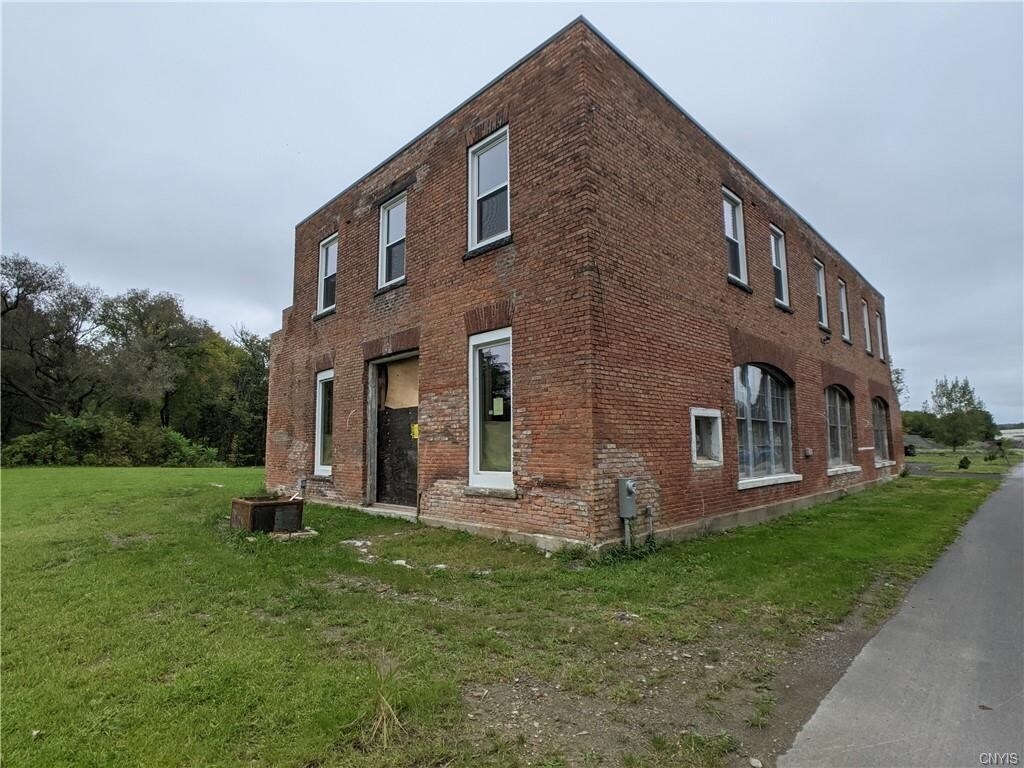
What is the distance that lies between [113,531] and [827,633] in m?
9.13

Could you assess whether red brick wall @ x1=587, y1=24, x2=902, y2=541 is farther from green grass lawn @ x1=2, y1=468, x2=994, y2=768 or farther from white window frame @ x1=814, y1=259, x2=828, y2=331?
white window frame @ x1=814, y1=259, x2=828, y2=331

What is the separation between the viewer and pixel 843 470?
13.7 meters

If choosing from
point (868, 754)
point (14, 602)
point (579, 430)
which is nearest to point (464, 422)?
point (579, 430)

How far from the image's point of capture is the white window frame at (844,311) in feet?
51.2

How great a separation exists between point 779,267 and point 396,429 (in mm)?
8885

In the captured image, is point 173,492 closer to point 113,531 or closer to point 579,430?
point 113,531

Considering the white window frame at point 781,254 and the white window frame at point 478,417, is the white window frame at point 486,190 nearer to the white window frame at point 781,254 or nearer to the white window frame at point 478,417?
the white window frame at point 478,417

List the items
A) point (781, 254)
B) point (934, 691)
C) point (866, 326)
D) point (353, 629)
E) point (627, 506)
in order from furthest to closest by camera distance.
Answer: point (866, 326)
point (781, 254)
point (627, 506)
point (353, 629)
point (934, 691)

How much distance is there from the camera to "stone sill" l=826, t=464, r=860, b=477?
1307cm

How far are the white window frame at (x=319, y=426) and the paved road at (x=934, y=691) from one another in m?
10.0

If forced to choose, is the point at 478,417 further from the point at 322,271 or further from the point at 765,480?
the point at 322,271

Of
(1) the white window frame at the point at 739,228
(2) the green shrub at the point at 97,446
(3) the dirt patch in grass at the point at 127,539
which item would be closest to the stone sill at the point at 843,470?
(1) the white window frame at the point at 739,228

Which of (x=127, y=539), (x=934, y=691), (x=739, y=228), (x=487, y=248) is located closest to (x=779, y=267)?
(x=739, y=228)

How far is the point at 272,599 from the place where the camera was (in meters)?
4.89
